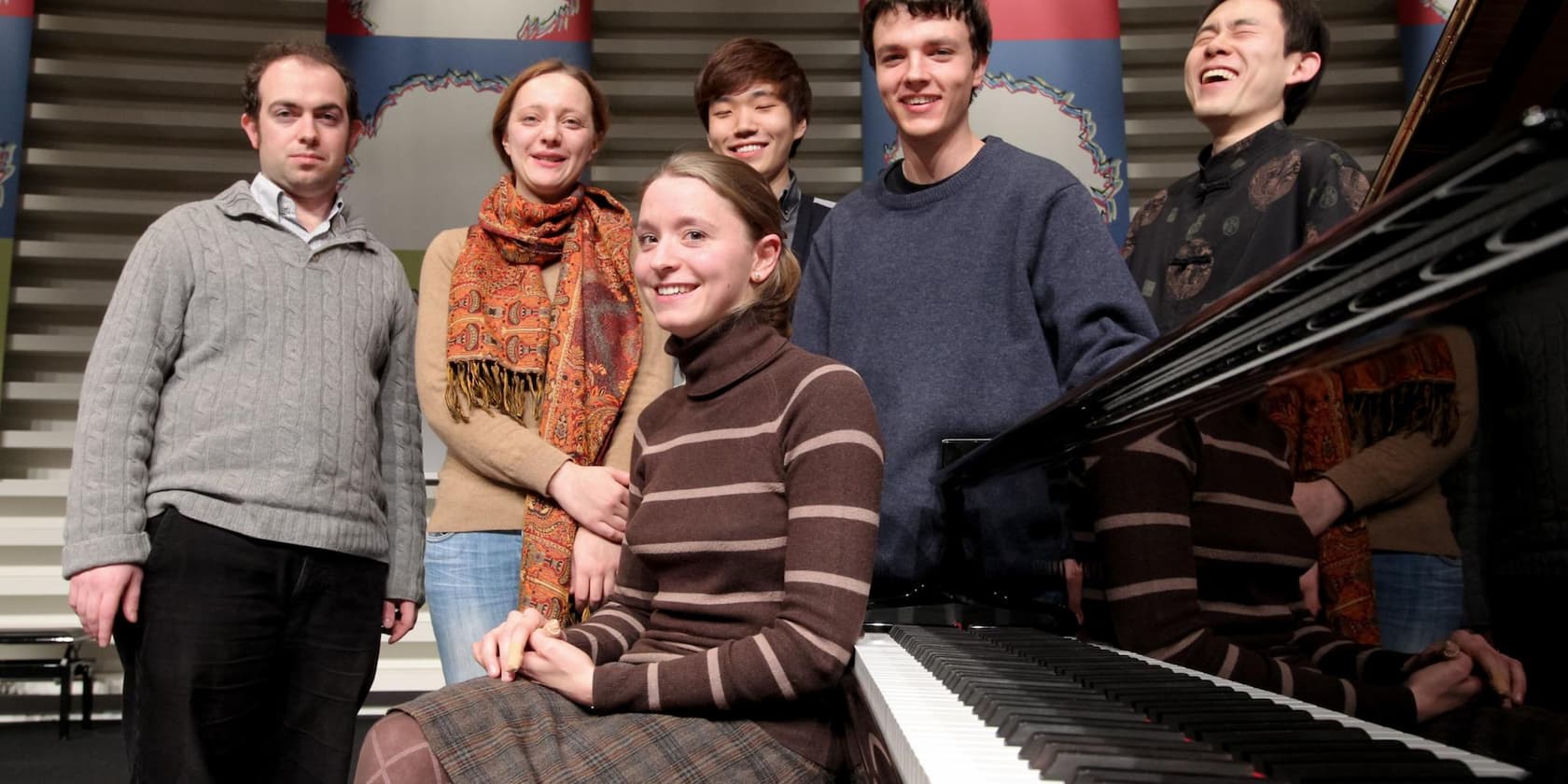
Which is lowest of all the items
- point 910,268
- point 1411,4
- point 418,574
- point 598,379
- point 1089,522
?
point 418,574

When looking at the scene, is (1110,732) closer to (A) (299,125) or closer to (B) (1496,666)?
(B) (1496,666)

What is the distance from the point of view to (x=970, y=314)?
193cm

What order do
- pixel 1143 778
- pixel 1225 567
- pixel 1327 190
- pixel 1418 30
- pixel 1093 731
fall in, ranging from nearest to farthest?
pixel 1143 778
pixel 1093 731
pixel 1225 567
pixel 1327 190
pixel 1418 30

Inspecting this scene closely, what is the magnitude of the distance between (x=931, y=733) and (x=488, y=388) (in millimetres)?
1613

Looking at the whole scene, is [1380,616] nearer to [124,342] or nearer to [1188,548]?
[1188,548]

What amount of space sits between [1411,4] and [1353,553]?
4809 millimetres

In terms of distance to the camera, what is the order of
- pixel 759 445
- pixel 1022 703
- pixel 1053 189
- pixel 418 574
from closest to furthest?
pixel 1022 703, pixel 759 445, pixel 1053 189, pixel 418 574

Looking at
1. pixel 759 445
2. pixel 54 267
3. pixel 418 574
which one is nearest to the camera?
pixel 759 445

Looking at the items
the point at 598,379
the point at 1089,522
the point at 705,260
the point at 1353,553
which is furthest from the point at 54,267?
the point at 1353,553

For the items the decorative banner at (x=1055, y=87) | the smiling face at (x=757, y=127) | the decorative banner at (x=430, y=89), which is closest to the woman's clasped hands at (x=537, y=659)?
the smiling face at (x=757, y=127)

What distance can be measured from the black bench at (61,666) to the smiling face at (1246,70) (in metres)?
4.69

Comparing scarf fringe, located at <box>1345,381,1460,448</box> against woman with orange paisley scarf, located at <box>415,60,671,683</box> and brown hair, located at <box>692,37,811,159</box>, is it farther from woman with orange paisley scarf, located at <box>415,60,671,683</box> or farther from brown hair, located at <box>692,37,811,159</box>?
brown hair, located at <box>692,37,811,159</box>

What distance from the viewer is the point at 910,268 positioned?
78.7 inches

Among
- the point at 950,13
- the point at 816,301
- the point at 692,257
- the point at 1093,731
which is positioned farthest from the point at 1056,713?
the point at 950,13
